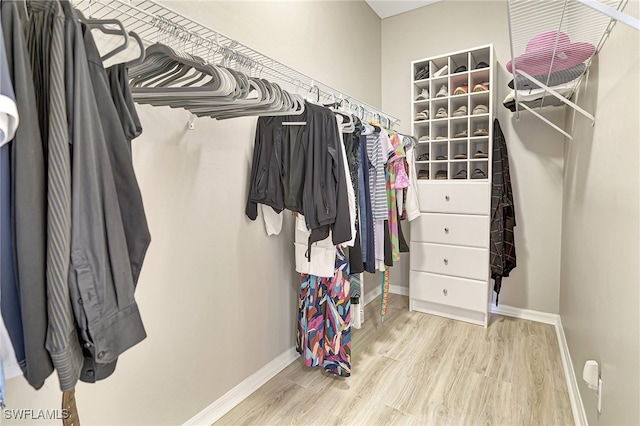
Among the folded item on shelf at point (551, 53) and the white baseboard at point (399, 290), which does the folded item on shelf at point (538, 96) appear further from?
the white baseboard at point (399, 290)

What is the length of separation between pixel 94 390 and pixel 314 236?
103 centimetres

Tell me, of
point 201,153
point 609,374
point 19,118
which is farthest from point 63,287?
point 609,374

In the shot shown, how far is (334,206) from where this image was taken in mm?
1527

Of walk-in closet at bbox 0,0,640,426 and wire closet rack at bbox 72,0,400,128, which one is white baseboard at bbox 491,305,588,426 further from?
wire closet rack at bbox 72,0,400,128

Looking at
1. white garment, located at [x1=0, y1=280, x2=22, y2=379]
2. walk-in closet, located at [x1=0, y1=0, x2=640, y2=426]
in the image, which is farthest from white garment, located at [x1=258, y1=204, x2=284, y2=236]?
white garment, located at [x1=0, y1=280, x2=22, y2=379]

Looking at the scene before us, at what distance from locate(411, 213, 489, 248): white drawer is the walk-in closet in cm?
2

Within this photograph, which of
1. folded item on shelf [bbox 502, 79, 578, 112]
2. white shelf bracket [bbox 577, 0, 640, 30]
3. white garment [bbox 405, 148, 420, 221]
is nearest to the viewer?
white shelf bracket [bbox 577, 0, 640, 30]

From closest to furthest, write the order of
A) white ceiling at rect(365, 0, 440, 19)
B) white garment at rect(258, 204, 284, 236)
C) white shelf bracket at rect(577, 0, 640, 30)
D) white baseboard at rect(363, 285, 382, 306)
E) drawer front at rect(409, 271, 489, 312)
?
white shelf bracket at rect(577, 0, 640, 30)
white garment at rect(258, 204, 284, 236)
drawer front at rect(409, 271, 489, 312)
white ceiling at rect(365, 0, 440, 19)
white baseboard at rect(363, 285, 382, 306)

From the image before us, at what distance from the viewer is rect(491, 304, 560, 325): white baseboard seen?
2701 mm

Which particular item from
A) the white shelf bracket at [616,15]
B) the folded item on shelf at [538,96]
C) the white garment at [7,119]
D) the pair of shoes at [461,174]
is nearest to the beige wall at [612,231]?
the white shelf bracket at [616,15]

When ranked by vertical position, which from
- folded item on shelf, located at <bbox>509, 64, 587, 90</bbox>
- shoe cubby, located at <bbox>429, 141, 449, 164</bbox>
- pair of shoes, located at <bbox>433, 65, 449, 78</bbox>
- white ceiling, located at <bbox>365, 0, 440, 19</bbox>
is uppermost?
white ceiling, located at <bbox>365, 0, 440, 19</bbox>

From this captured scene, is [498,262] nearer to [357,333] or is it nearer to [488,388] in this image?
[488,388]

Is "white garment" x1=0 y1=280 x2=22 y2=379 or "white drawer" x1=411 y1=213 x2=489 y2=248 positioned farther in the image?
"white drawer" x1=411 y1=213 x2=489 y2=248

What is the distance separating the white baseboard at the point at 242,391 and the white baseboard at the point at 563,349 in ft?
4.93
